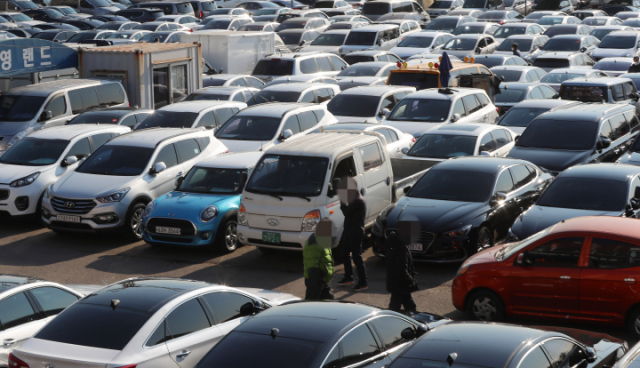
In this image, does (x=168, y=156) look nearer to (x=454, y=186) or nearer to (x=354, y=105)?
(x=454, y=186)

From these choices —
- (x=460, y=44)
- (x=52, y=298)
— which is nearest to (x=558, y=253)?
(x=52, y=298)

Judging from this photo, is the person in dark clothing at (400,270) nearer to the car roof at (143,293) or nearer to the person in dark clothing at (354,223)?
the person in dark clothing at (354,223)

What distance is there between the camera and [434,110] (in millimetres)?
18297

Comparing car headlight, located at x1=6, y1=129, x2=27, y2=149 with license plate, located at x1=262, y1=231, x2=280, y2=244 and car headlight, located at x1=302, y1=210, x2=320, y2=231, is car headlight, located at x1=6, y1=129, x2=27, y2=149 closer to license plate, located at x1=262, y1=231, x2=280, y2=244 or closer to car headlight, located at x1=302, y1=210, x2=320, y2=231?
license plate, located at x1=262, y1=231, x2=280, y2=244

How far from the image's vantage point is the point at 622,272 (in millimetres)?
8875

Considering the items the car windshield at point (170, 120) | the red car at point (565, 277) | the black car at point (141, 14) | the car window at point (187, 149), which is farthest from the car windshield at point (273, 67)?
the black car at point (141, 14)

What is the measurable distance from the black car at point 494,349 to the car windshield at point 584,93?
1487 cm

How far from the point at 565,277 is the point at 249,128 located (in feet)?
29.7

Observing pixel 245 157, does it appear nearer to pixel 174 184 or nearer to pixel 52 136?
pixel 174 184

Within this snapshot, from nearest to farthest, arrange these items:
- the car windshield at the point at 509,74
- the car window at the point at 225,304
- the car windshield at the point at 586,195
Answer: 1. the car window at the point at 225,304
2. the car windshield at the point at 586,195
3. the car windshield at the point at 509,74

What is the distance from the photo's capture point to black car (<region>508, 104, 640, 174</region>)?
15102 millimetres

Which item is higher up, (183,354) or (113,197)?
(183,354)

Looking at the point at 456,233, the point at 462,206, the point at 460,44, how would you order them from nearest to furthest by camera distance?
1. the point at 456,233
2. the point at 462,206
3. the point at 460,44

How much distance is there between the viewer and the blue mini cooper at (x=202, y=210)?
1284cm
